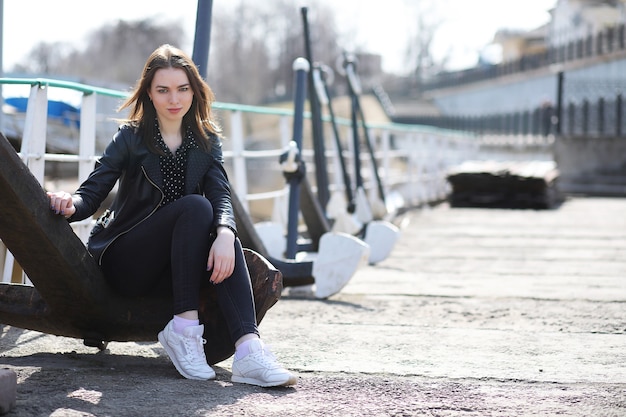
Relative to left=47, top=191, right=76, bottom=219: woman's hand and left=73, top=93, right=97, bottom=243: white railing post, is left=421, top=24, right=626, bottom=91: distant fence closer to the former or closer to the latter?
left=73, top=93, right=97, bottom=243: white railing post

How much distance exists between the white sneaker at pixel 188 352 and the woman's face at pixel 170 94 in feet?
2.16

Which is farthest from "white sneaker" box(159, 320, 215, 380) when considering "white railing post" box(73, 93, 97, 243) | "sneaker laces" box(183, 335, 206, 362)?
"white railing post" box(73, 93, 97, 243)

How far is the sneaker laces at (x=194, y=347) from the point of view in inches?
112

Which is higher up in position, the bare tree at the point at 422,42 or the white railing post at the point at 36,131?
the bare tree at the point at 422,42

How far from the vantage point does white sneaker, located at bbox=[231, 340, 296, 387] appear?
274 cm

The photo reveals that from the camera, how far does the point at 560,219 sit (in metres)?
10.2

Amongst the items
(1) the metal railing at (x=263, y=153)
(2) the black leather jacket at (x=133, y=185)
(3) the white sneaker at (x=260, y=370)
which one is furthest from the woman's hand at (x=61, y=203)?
(1) the metal railing at (x=263, y=153)

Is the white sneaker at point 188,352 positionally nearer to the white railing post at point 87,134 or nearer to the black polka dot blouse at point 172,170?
the black polka dot blouse at point 172,170

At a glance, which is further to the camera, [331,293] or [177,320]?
[331,293]

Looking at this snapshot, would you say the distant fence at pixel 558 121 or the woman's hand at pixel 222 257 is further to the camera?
the distant fence at pixel 558 121

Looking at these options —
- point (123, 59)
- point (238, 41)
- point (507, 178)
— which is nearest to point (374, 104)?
point (238, 41)

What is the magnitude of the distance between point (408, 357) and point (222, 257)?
81cm

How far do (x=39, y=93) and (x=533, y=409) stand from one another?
2.27m

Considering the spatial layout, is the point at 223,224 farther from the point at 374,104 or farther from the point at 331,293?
the point at 374,104
